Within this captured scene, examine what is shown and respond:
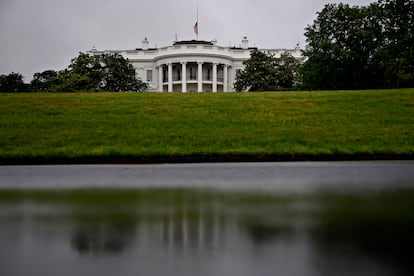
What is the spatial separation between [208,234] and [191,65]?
66042mm

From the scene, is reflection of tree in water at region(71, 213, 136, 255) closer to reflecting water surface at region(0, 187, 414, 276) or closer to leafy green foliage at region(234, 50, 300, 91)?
reflecting water surface at region(0, 187, 414, 276)

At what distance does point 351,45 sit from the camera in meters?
44.0

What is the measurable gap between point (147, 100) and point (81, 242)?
16.1 metres

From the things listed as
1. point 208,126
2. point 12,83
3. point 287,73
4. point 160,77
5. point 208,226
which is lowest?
point 208,226

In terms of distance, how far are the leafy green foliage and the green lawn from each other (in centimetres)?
2736

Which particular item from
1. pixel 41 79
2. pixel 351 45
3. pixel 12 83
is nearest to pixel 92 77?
pixel 12 83

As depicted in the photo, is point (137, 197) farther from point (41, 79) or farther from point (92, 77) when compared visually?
point (41, 79)

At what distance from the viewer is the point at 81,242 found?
3.41m

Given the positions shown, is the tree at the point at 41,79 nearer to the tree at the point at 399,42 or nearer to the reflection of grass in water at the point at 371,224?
the tree at the point at 399,42

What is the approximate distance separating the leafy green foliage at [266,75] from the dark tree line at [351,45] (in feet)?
13.6

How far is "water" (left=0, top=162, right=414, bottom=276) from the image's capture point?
9.33 ft

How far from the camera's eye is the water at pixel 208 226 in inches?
112

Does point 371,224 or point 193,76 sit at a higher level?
point 193,76

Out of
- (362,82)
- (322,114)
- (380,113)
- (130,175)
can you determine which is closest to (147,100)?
(322,114)
